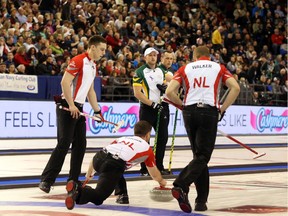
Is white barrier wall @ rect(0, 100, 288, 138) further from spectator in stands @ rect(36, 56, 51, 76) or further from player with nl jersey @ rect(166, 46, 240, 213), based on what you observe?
player with nl jersey @ rect(166, 46, 240, 213)

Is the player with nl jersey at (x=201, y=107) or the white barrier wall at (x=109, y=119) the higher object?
the player with nl jersey at (x=201, y=107)

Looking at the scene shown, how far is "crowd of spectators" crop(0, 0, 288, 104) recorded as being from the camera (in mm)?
24578

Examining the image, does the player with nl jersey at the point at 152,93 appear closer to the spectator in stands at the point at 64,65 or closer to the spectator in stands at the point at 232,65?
the spectator in stands at the point at 64,65

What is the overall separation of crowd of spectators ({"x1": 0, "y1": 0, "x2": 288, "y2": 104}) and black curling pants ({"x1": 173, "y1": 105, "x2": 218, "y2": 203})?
45.3 feet

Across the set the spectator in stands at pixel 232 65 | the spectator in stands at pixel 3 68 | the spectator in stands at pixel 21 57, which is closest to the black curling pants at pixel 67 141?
the spectator in stands at pixel 3 68

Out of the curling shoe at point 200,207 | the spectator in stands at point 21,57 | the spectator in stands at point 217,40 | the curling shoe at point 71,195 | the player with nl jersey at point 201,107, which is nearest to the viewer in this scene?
the curling shoe at point 71,195

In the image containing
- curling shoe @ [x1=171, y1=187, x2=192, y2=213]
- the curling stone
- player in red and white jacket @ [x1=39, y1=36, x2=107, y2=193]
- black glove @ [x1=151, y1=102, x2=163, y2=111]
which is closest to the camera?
curling shoe @ [x1=171, y1=187, x2=192, y2=213]

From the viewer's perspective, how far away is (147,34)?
104 ft

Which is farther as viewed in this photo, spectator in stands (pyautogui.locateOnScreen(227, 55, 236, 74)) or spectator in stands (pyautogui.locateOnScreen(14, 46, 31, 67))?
spectator in stands (pyautogui.locateOnScreen(227, 55, 236, 74))

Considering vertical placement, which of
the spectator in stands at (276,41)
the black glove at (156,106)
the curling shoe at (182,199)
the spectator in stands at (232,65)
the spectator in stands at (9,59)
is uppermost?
the black glove at (156,106)

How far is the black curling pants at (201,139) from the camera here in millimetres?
9742

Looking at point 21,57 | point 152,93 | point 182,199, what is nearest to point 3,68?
point 21,57

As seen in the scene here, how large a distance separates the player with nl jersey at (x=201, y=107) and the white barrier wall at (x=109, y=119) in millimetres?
13684

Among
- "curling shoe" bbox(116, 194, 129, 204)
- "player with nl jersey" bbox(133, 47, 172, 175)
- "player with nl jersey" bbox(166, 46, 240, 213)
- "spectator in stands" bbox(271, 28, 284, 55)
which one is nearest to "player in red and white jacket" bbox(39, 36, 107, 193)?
"curling shoe" bbox(116, 194, 129, 204)
